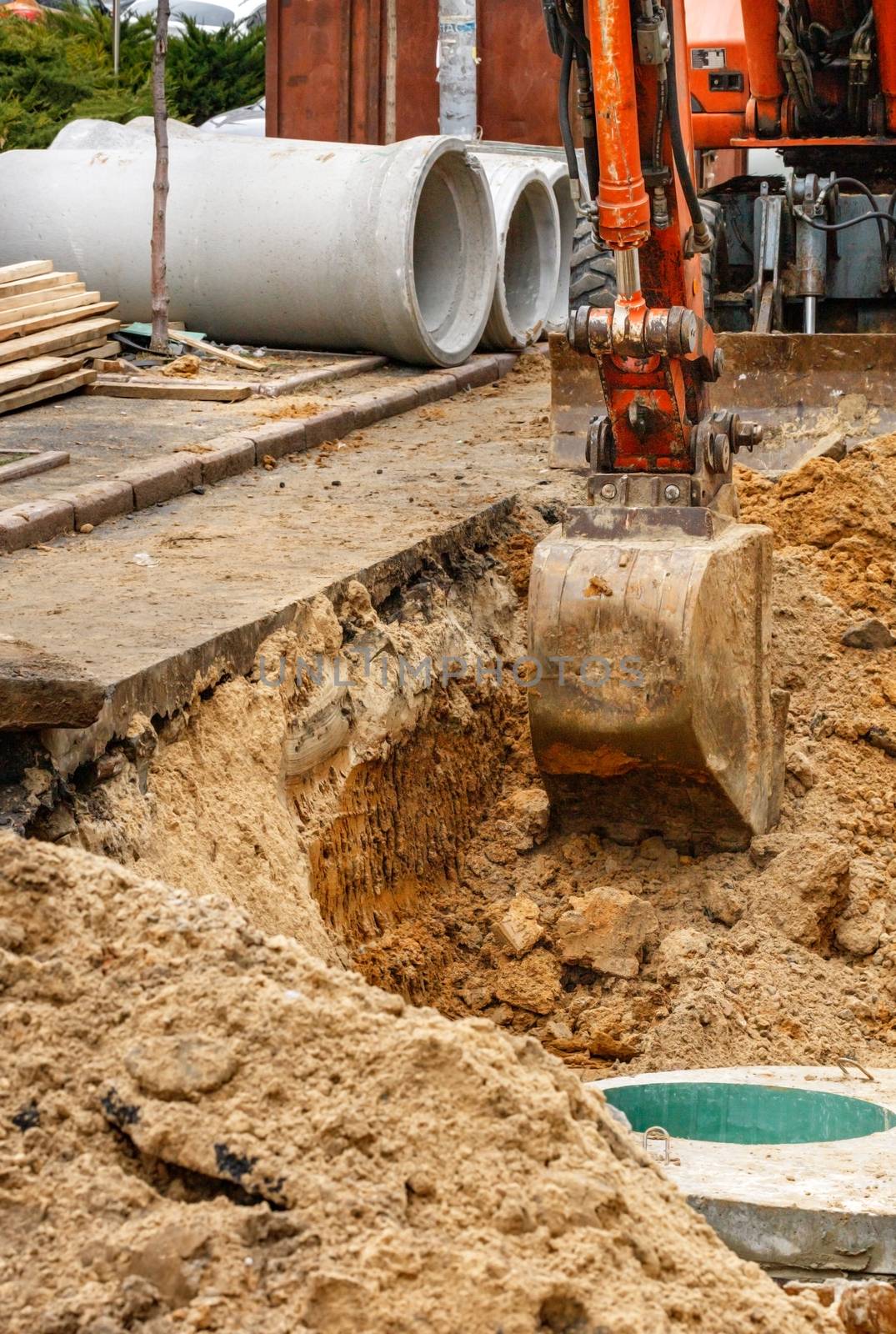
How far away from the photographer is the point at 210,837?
158 inches

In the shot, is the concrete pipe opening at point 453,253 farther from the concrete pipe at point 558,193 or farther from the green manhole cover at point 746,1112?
the green manhole cover at point 746,1112

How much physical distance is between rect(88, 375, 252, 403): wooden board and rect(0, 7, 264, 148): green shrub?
821 cm

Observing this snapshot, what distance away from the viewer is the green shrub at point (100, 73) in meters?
17.9

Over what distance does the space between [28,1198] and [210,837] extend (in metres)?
1.94

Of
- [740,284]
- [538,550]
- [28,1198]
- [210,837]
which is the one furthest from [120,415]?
[28,1198]

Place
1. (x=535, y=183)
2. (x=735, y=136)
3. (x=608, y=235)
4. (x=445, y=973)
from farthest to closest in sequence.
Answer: (x=535, y=183) → (x=735, y=136) → (x=445, y=973) → (x=608, y=235)

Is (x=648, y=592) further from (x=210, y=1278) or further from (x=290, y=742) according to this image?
(x=210, y=1278)

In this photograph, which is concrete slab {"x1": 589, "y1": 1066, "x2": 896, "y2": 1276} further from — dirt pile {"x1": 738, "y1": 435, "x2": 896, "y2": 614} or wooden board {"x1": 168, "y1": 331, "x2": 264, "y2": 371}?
wooden board {"x1": 168, "y1": 331, "x2": 264, "y2": 371}

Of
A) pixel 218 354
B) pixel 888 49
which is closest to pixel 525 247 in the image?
pixel 218 354

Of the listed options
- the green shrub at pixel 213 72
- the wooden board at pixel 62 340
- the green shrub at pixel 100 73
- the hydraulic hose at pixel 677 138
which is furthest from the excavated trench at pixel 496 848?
the green shrub at pixel 213 72

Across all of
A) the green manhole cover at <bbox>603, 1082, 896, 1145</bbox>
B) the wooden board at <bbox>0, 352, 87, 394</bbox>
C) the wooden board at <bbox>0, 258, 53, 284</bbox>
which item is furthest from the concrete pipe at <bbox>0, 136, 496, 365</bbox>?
the green manhole cover at <bbox>603, 1082, 896, 1145</bbox>

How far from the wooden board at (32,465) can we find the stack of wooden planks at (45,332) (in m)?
1.46

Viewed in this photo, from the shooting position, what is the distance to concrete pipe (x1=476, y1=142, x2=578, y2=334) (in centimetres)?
1211

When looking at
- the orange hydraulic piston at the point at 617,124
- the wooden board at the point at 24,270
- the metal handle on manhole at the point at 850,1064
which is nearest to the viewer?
the metal handle on manhole at the point at 850,1064
